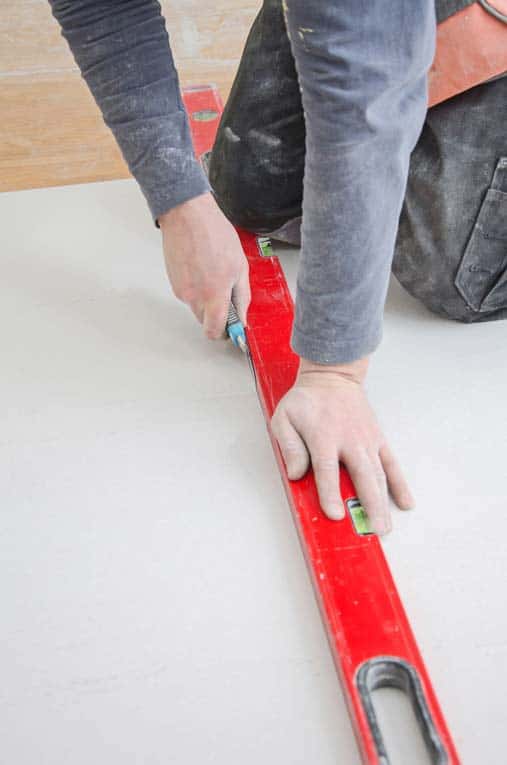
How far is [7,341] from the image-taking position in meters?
1.34

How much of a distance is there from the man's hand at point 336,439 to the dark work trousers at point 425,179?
1.25 feet

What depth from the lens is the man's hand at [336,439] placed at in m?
0.97

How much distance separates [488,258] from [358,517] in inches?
22.9

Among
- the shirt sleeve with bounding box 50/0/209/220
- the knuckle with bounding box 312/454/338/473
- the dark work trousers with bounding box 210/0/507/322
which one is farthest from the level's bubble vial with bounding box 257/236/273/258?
the knuckle with bounding box 312/454/338/473

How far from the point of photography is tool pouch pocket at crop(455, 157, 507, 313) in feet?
4.05

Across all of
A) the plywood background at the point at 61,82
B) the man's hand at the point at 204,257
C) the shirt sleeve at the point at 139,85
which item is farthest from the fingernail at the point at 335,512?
the plywood background at the point at 61,82

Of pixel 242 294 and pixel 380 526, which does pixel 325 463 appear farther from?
pixel 242 294

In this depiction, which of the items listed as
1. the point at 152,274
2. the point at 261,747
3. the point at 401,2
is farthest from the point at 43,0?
the point at 261,747

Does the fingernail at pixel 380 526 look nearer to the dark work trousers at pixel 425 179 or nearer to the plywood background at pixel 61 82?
the dark work trousers at pixel 425 179

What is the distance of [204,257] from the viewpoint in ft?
3.70

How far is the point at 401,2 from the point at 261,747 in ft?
2.61

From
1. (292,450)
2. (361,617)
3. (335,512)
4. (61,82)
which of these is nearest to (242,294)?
(292,450)

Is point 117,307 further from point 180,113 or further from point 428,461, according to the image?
point 428,461

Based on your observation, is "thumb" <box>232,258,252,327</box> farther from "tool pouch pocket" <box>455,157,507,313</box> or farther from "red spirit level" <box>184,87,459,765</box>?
"tool pouch pocket" <box>455,157,507,313</box>
